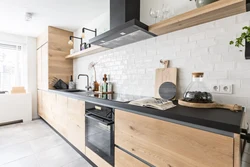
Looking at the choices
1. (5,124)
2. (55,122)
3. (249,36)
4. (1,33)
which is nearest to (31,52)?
(1,33)

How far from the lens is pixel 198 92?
116 cm

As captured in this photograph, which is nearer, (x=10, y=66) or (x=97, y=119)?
(x=97, y=119)

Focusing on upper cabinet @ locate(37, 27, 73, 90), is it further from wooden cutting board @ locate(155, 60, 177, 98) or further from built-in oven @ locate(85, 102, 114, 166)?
wooden cutting board @ locate(155, 60, 177, 98)

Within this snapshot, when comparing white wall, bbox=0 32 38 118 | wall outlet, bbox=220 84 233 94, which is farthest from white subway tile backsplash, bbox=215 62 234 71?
white wall, bbox=0 32 38 118

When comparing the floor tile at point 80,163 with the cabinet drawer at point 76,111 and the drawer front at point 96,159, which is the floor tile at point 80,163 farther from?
the cabinet drawer at point 76,111

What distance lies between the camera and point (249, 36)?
92cm

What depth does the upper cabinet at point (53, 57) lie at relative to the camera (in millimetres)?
3129

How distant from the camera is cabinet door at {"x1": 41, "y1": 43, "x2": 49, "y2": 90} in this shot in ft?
10.5

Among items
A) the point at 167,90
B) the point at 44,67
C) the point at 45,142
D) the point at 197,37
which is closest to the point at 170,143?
the point at 167,90

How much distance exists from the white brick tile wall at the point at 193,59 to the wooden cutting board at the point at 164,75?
57mm

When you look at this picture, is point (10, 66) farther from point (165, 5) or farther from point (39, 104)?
point (165, 5)

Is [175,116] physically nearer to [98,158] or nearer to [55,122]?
[98,158]

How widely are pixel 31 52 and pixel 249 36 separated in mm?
4598

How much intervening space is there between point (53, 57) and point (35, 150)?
2.02 m
